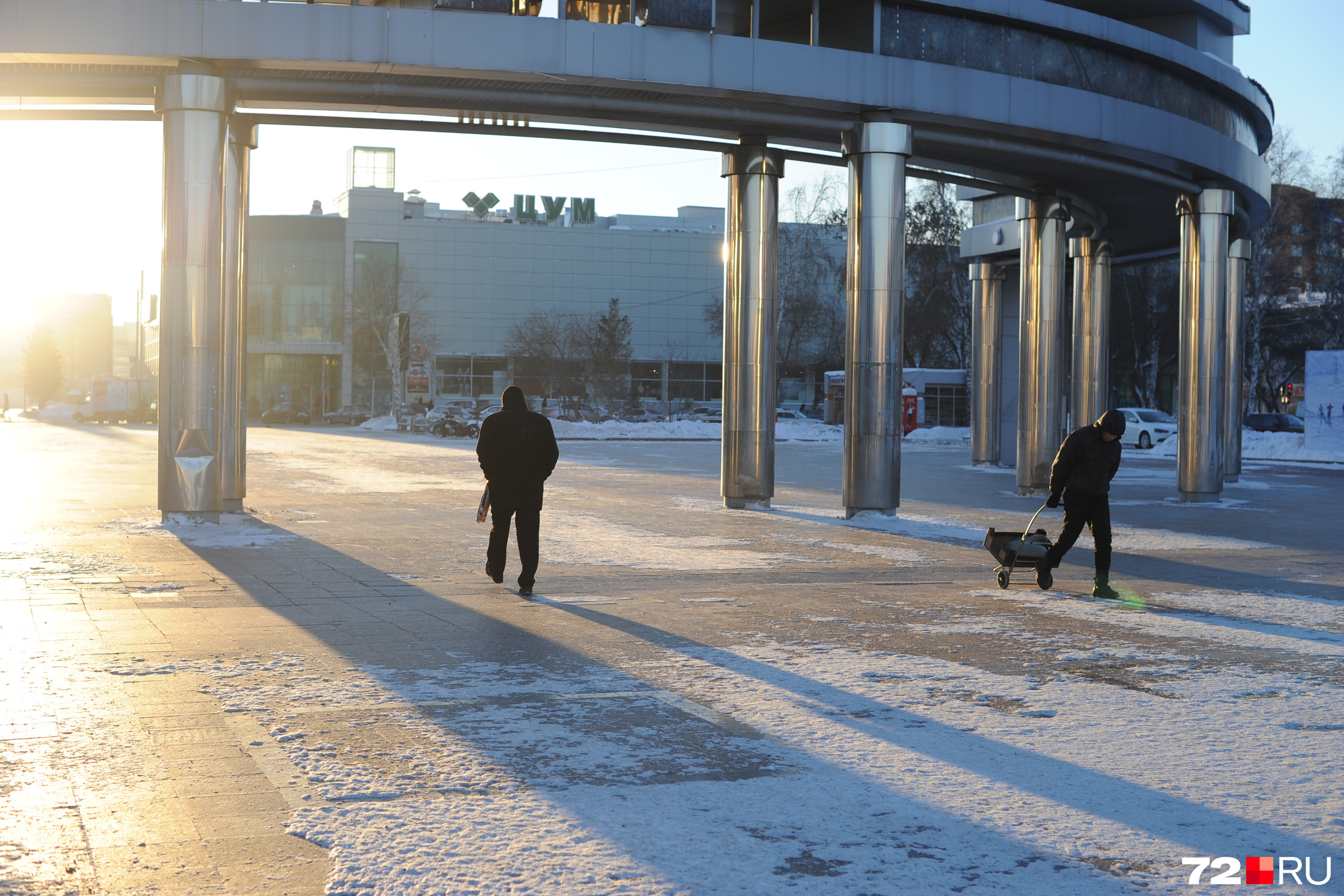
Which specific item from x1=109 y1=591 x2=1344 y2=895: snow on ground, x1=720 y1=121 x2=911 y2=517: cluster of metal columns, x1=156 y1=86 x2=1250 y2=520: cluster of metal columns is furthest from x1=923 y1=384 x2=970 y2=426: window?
x1=109 y1=591 x2=1344 y2=895: snow on ground

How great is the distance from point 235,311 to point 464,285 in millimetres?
85542

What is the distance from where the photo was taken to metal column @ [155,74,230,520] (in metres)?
15.6

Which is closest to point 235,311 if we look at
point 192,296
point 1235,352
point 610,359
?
point 192,296

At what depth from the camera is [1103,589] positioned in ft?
35.4

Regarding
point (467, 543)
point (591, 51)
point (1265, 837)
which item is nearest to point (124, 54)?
point (591, 51)

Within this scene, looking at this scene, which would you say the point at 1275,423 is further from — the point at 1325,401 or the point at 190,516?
the point at 190,516

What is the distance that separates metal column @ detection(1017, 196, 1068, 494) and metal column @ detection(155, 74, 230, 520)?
15.1m

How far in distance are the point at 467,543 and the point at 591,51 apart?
648cm

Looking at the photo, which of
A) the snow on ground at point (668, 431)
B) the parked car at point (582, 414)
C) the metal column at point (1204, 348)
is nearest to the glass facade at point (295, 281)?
the parked car at point (582, 414)

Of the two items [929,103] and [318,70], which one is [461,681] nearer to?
[318,70]

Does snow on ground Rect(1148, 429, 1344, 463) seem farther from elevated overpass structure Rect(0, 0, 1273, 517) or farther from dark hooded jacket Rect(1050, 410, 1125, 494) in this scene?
dark hooded jacket Rect(1050, 410, 1125, 494)

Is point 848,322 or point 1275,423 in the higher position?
point 848,322

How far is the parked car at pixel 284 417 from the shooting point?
75.6 meters

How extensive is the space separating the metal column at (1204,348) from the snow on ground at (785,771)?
15926 millimetres
